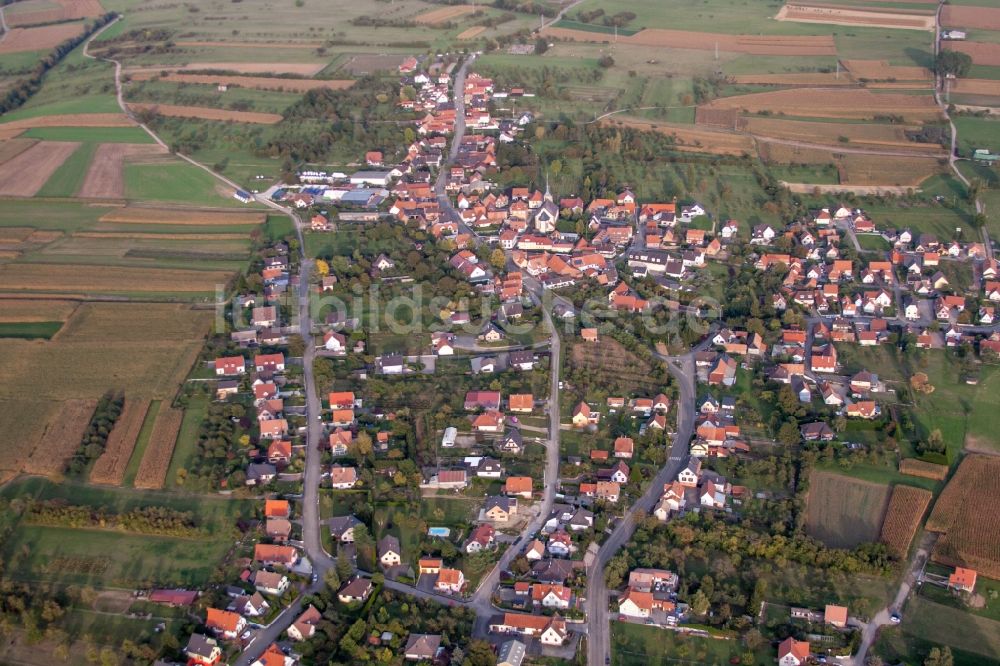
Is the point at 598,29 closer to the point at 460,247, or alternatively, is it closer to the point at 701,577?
the point at 460,247

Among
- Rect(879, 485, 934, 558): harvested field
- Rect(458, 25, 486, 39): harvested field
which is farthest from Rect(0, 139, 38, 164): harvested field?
Rect(879, 485, 934, 558): harvested field

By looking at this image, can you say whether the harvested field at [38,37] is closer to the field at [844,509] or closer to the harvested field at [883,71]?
the harvested field at [883,71]

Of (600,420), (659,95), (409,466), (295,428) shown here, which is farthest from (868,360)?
(659,95)

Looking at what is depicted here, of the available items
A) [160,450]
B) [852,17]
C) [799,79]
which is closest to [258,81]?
[799,79]

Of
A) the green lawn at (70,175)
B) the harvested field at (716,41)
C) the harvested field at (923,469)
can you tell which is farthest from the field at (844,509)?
the harvested field at (716,41)

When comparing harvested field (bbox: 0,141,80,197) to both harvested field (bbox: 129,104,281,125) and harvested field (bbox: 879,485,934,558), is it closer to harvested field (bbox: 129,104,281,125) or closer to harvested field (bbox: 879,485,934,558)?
harvested field (bbox: 129,104,281,125)
